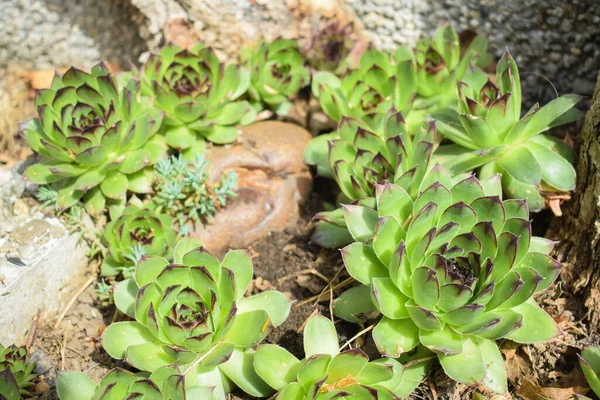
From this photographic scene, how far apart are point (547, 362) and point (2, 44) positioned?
11.6 ft

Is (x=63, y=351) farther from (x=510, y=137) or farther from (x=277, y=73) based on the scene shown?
(x=510, y=137)

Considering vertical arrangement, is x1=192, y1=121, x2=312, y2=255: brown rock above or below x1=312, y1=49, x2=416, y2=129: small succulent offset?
below

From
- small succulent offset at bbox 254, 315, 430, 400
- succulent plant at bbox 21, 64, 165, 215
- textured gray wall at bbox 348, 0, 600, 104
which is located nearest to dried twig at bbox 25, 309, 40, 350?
succulent plant at bbox 21, 64, 165, 215

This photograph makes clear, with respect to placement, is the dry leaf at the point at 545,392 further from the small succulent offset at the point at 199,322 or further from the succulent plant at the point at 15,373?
the succulent plant at the point at 15,373

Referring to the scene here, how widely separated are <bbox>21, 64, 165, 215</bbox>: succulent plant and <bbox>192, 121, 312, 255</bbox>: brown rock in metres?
0.37

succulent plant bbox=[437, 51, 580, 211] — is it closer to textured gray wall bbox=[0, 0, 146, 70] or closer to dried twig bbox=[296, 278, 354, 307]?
dried twig bbox=[296, 278, 354, 307]

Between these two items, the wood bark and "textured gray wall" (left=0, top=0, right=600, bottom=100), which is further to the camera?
"textured gray wall" (left=0, top=0, right=600, bottom=100)

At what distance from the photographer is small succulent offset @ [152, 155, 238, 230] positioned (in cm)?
276

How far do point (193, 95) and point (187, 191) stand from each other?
1.53 ft

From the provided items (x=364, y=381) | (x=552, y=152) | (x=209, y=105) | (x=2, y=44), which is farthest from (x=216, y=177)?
(x=2, y=44)

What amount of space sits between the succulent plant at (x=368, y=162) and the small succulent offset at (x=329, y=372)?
53cm

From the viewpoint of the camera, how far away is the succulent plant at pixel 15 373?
208 centimetres

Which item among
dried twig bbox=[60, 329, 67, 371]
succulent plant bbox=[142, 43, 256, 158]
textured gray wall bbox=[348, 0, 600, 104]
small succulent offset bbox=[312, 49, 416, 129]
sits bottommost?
dried twig bbox=[60, 329, 67, 371]

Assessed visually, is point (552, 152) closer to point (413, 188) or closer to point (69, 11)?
point (413, 188)
